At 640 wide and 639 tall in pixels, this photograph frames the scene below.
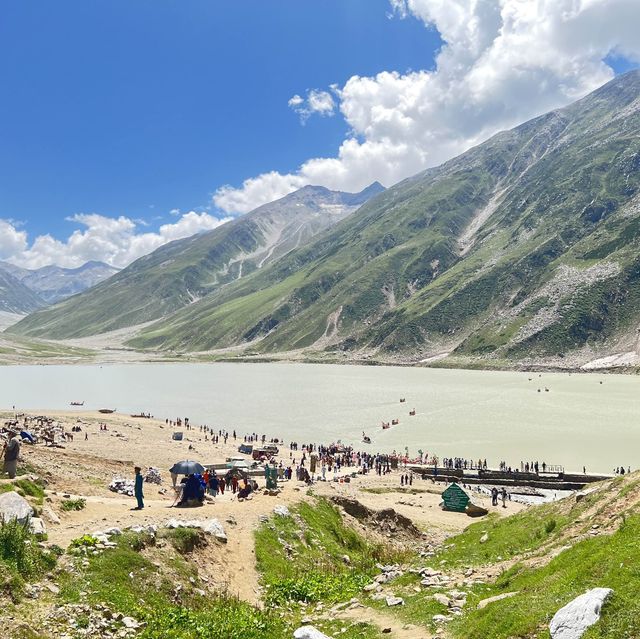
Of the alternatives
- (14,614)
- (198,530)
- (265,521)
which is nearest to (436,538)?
(265,521)

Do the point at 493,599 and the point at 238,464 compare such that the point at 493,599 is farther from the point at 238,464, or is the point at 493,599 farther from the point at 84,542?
the point at 238,464

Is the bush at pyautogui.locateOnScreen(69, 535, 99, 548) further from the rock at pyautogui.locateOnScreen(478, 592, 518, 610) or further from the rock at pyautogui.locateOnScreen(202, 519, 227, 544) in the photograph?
the rock at pyautogui.locateOnScreen(478, 592, 518, 610)

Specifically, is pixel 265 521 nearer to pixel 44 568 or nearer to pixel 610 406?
pixel 44 568

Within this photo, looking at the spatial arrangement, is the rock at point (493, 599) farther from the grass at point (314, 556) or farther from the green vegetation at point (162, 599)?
the grass at point (314, 556)

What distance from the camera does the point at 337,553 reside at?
24.8m

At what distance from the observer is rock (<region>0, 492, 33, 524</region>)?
18170 mm

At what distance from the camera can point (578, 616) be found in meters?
10.6

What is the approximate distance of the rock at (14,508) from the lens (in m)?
18.2

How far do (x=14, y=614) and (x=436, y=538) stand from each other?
24845 millimetres

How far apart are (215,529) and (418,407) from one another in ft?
310

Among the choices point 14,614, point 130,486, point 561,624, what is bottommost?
point 130,486

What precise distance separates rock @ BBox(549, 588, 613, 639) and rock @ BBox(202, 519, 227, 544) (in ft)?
46.0

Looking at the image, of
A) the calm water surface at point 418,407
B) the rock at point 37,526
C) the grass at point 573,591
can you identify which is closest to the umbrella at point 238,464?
the calm water surface at point 418,407

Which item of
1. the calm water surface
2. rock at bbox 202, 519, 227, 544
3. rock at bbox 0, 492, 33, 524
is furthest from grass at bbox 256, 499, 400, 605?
the calm water surface
